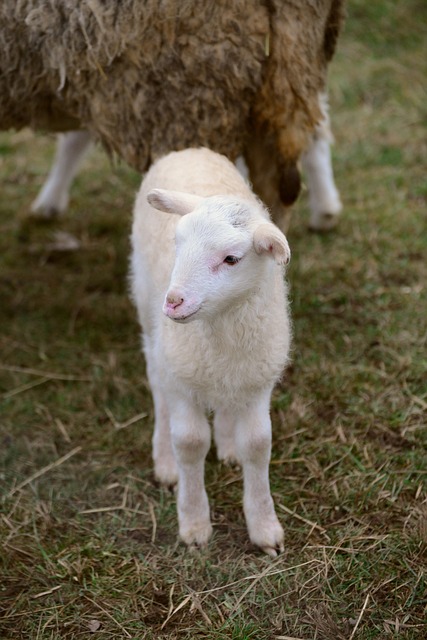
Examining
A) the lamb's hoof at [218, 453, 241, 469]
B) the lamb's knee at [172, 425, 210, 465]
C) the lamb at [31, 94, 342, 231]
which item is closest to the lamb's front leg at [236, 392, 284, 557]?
the lamb's knee at [172, 425, 210, 465]

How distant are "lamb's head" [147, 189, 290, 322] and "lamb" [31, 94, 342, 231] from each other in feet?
7.34

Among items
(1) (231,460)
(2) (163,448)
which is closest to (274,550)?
(1) (231,460)

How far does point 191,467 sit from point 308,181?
2.40m

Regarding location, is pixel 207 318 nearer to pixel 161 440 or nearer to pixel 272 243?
pixel 272 243

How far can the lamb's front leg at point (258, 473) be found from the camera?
8.32 feet

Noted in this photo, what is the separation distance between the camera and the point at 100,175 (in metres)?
5.47

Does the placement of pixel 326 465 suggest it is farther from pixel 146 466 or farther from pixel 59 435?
pixel 59 435

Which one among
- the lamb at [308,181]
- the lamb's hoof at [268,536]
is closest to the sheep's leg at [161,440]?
the lamb's hoof at [268,536]

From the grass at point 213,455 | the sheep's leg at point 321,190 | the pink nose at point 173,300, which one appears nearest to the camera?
the pink nose at point 173,300

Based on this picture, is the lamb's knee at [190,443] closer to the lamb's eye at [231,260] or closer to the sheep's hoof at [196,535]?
the sheep's hoof at [196,535]

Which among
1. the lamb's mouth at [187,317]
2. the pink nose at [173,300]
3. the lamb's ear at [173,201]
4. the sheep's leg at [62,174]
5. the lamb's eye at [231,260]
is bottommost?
the sheep's leg at [62,174]

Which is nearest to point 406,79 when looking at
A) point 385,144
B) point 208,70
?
point 385,144

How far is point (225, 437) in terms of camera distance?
302cm

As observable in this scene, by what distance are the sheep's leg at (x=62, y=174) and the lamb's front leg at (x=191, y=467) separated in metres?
2.48
